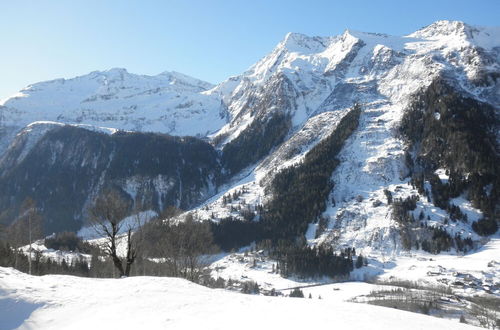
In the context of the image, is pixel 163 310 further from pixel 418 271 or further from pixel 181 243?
pixel 418 271

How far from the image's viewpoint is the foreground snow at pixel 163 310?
21.8 metres

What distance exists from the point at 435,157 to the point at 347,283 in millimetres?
91972

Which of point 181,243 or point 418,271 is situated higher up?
point 181,243

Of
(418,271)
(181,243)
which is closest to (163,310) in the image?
(181,243)

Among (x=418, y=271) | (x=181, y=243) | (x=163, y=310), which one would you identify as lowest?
(x=418, y=271)

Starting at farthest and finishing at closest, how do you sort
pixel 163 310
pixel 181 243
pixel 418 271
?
pixel 418 271, pixel 181 243, pixel 163 310

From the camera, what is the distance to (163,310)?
23.7 m

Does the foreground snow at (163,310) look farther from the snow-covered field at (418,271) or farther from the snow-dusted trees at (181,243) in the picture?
the snow-covered field at (418,271)

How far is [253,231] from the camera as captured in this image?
196 meters

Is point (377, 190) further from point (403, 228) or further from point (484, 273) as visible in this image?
point (484, 273)

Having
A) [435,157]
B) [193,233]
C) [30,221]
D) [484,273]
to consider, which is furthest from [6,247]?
[435,157]

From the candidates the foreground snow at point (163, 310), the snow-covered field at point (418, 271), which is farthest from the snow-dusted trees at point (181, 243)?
the snow-covered field at point (418, 271)

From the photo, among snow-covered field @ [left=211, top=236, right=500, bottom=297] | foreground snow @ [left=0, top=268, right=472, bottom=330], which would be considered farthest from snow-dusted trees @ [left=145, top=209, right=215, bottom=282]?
snow-covered field @ [left=211, top=236, right=500, bottom=297]

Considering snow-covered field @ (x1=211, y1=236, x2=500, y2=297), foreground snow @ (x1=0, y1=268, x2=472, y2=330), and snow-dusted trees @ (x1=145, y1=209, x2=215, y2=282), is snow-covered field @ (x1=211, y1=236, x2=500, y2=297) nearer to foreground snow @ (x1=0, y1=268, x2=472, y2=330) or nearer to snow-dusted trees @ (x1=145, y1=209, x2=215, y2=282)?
snow-dusted trees @ (x1=145, y1=209, x2=215, y2=282)
